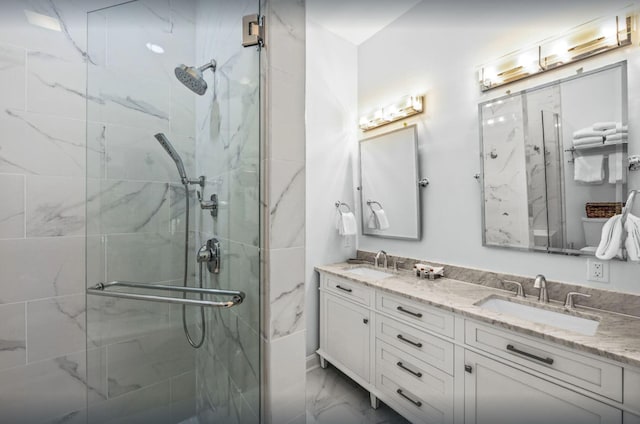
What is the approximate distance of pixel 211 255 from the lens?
114cm

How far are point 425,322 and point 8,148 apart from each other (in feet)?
6.85

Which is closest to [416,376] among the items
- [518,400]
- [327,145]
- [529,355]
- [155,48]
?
[518,400]

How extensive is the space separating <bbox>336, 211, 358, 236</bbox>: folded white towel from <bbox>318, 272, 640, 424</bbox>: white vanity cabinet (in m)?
0.44

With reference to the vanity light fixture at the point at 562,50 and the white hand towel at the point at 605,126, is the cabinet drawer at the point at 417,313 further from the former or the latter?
the vanity light fixture at the point at 562,50

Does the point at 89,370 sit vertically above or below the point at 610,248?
below

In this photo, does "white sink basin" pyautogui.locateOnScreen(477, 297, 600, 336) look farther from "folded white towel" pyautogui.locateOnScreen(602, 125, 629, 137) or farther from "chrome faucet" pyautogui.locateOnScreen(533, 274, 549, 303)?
"folded white towel" pyautogui.locateOnScreen(602, 125, 629, 137)

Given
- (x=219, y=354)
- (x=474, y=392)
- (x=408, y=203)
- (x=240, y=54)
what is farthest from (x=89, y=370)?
(x=408, y=203)

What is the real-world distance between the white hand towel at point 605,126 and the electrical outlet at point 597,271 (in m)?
0.61

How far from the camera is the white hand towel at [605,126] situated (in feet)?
3.92

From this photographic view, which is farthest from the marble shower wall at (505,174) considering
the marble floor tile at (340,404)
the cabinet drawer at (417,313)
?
the marble floor tile at (340,404)

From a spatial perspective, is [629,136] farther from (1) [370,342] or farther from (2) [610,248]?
(1) [370,342]

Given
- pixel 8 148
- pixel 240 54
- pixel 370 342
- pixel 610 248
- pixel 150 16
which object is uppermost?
pixel 150 16

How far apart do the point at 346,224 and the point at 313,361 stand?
1129mm

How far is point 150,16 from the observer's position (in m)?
1.21
